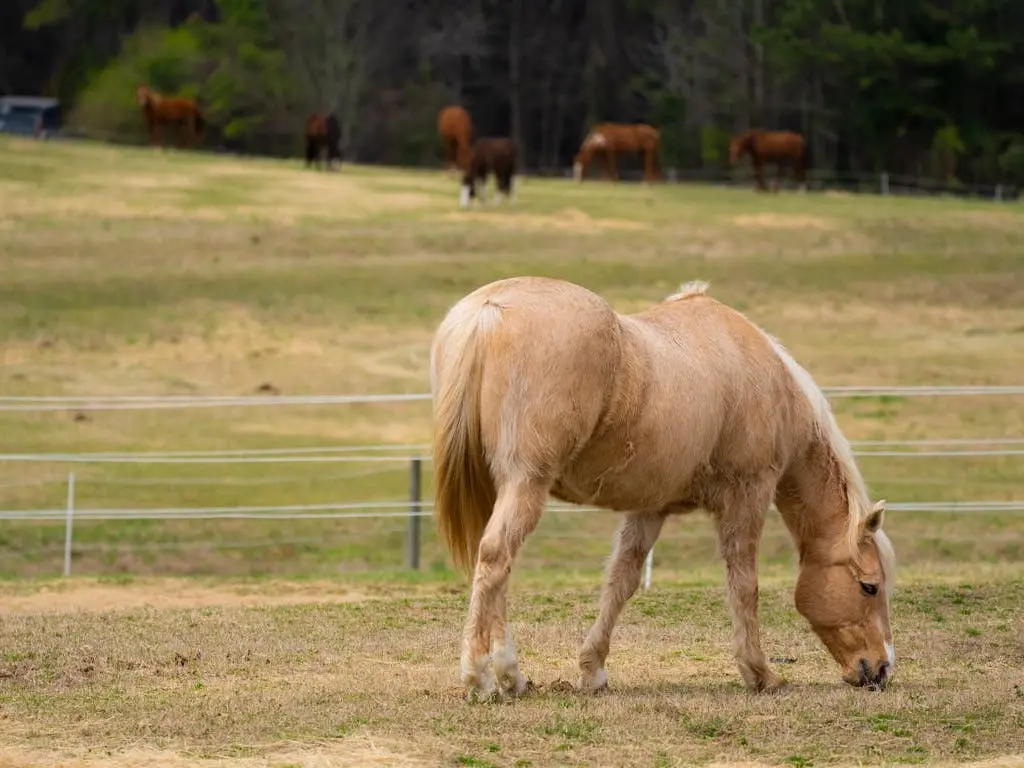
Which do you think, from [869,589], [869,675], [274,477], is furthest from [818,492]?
[274,477]

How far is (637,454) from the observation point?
6848mm

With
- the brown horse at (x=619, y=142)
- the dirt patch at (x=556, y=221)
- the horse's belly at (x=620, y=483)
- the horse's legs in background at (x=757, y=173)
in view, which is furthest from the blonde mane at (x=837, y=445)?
the brown horse at (x=619, y=142)

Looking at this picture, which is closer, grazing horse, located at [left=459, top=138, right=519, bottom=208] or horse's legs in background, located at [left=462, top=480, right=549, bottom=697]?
horse's legs in background, located at [left=462, top=480, right=549, bottom=697]

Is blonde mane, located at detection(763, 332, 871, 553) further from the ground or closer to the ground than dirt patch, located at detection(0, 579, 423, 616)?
Result: further from the ground

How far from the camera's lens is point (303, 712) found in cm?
654

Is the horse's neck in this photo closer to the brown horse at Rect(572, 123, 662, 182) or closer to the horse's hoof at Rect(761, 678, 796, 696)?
the horse's hoof at Rect(761, 678, 796, 696)

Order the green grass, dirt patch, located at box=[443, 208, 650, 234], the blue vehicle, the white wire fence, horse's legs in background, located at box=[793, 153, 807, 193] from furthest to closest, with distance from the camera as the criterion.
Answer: the blue vehicle < horse's legs in background, located at box=[793, 153, 807, 193] < dirt patch, located at box=[443, 208, 650, 234] < the green grass < the white wire fence

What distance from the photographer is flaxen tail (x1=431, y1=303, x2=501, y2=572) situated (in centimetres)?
668

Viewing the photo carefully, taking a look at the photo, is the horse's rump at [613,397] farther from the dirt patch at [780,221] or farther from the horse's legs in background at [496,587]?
the dirt patch at [780,221]

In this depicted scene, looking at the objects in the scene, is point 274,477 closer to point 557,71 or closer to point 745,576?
point 745,576

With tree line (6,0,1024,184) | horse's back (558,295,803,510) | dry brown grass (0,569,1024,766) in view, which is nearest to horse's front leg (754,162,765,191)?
tree line (6,0,1024,184)

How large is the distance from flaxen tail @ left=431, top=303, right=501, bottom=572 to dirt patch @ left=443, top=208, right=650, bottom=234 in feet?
76.6

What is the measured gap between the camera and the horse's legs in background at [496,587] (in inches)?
256

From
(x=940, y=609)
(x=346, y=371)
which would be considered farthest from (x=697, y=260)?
(x=940, y=609)
